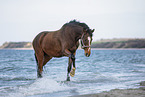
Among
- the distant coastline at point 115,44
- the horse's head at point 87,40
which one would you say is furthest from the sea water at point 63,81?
the distant coastline at point 115,44

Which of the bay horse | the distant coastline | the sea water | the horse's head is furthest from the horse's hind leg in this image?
the distant coastline

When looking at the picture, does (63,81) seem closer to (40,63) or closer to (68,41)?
(40,63)

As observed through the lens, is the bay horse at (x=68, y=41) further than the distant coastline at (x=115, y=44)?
No

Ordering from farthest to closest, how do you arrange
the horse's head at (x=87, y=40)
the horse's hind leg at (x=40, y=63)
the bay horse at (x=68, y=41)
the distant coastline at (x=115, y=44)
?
the distant coastline at (x=115, y=44) → the horse's hind leg at (x=40, y=63) → the bay horse at (x=68, y=41) → the horse's head at (x=87, y=40)

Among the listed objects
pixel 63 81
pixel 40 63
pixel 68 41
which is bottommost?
pixel 63 81

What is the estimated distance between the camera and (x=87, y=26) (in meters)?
7.25

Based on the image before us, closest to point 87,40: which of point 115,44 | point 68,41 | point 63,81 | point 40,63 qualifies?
point 68,41

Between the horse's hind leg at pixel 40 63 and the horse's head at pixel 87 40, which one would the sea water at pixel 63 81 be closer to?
the horse's hind leg at pixel 40 63

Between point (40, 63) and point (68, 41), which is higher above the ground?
point (68, 41)

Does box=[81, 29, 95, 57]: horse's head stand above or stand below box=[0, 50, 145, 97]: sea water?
above

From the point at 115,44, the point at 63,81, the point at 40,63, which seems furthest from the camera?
the point at 115,44

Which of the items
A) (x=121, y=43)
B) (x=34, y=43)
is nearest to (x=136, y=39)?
(x=121, y=43)

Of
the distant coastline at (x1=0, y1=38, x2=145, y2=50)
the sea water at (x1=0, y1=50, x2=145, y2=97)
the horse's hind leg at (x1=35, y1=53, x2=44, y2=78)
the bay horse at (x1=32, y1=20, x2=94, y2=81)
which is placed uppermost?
the bay horse at (x1=32, y1=20, x2=94, y2=81)

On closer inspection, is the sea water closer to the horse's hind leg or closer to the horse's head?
the horse's hind leg
